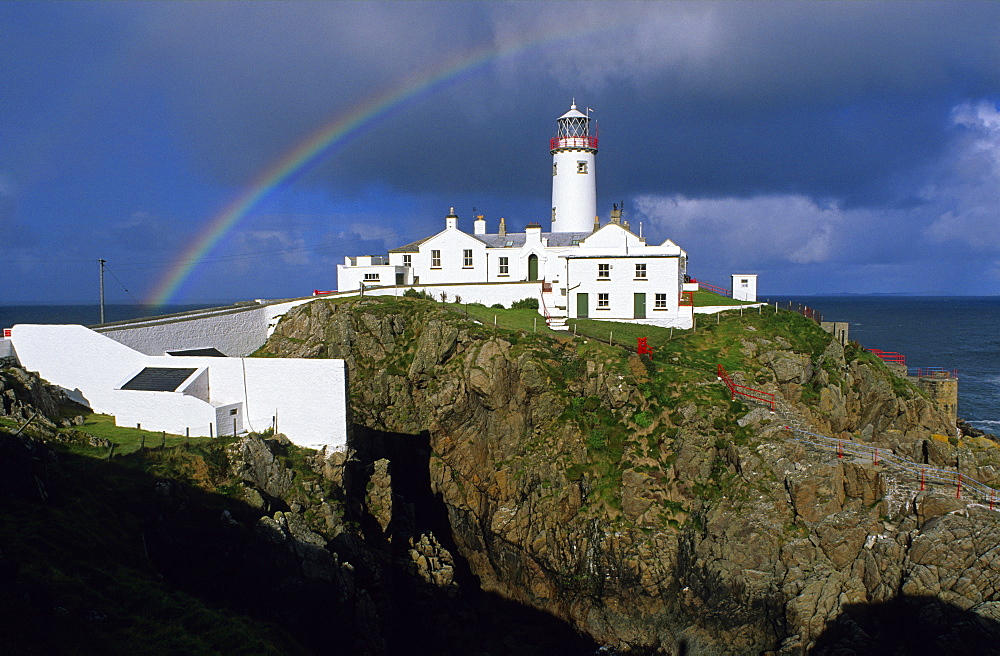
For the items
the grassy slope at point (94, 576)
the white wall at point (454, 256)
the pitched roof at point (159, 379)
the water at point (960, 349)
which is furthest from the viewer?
the water at point (960, 349)

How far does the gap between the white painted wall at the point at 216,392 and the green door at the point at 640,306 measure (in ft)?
76.3

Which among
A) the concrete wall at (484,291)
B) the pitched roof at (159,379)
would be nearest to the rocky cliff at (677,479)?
the concrete wall at (484,291)

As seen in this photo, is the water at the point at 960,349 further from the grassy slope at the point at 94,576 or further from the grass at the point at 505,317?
the grassy slope at the point at 94,576

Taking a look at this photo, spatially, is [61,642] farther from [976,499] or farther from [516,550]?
[976,499]

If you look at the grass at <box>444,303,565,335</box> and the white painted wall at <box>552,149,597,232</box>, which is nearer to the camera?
the grass at <box>444,303,565,335</box>

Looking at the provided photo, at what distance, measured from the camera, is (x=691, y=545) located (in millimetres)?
28047

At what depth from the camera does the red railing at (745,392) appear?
32.4 m

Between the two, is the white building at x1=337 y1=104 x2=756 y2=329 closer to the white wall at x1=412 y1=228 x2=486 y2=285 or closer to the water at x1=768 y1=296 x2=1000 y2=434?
the white wall at x1=412 y1=228 x2=486 y2=285

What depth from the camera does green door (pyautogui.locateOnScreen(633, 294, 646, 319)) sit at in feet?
146

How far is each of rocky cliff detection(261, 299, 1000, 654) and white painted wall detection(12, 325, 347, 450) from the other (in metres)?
4.80

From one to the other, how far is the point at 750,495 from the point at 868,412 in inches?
533

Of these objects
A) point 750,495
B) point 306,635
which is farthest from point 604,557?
point 306,635

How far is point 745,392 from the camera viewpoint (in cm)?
3309

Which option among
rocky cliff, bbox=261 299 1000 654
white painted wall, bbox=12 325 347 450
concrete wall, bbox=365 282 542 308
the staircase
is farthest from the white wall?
white painted wall, bbox=12 325 347 450
